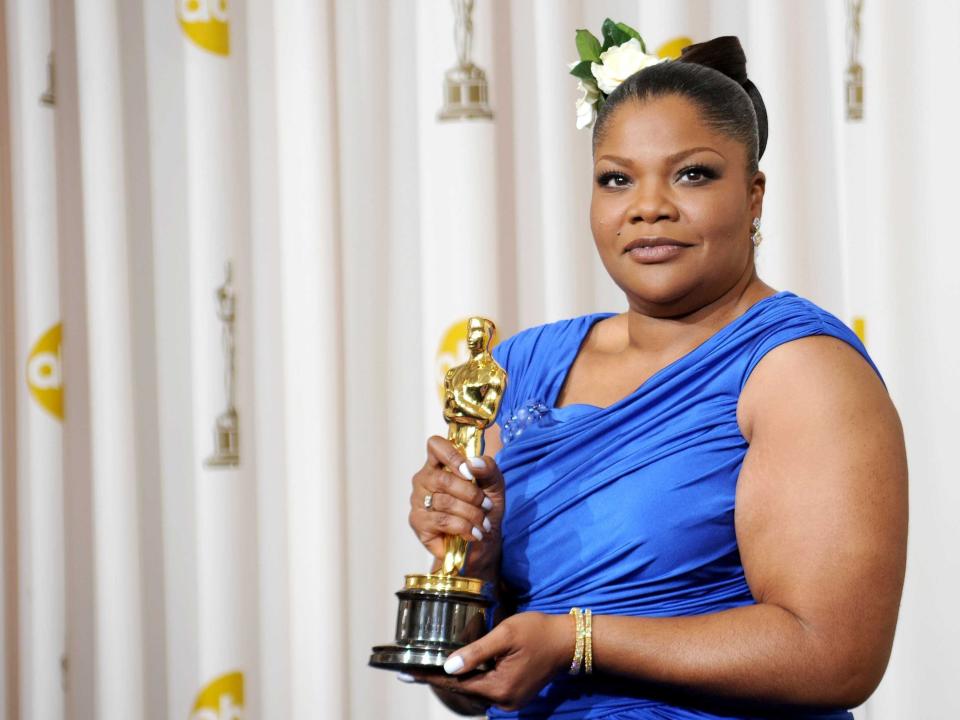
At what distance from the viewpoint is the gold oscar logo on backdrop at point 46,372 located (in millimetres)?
2283

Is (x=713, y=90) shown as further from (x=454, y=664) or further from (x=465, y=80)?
(x=465, y=80)

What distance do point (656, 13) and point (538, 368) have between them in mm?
863

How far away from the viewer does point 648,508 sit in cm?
104

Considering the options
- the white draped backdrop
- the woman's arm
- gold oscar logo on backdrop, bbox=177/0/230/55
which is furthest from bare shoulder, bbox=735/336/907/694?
gold oscar logo on backdrop, bbox=177/0/230/55

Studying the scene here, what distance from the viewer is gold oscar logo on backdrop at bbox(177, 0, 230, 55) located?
2.21 meters

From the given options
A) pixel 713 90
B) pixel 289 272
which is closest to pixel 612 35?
pixel 713 90

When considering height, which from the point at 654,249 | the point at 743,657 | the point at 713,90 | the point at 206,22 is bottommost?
the point at 743,657

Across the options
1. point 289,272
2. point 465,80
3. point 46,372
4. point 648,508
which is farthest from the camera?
point 46,372

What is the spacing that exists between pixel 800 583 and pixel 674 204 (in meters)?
0.34

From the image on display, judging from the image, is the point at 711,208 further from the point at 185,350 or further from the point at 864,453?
the point at 185,350

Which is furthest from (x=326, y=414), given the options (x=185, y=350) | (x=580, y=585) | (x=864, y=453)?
(x=864, y=453)

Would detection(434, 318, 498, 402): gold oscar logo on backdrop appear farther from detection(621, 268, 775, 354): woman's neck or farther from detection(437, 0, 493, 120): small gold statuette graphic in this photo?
detection(621, 268, 775, 354): woman's neck

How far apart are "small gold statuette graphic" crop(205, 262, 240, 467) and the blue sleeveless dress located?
1.11m

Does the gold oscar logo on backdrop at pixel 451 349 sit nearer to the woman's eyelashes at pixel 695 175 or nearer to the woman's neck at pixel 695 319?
the woman's neck at pixel 695 319
